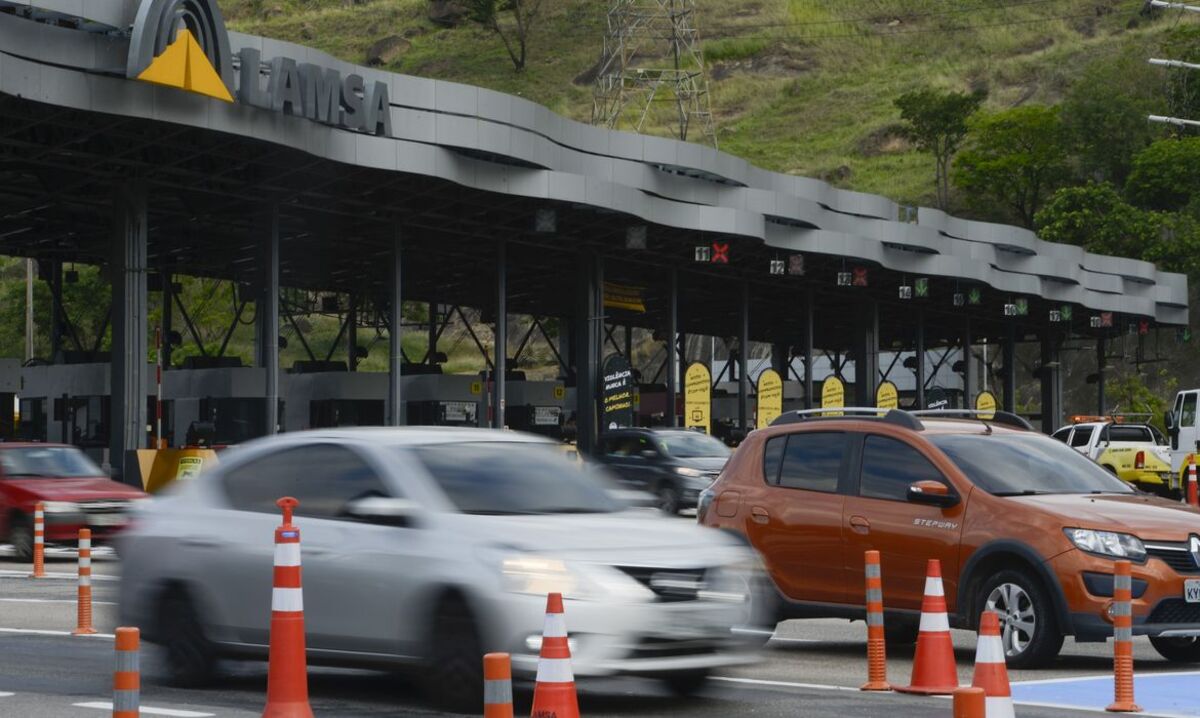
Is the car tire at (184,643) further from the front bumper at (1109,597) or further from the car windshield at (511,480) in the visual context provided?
the front bumper at (1109,597)

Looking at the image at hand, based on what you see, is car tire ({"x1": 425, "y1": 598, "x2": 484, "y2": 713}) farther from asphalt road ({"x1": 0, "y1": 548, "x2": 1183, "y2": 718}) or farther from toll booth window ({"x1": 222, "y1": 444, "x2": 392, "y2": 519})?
toll booth window ({"x1": 222, "y1": 444, "x2": 392, "y2": 519})

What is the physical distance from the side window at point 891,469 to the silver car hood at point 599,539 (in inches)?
126

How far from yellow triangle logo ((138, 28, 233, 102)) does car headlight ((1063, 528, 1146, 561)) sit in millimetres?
23431

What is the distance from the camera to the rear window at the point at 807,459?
15.0 metres

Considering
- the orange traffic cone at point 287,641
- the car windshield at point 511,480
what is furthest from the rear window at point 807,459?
the orange traffic cone at point 287,641

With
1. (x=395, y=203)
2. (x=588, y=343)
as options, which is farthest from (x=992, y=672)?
(x=588, y=343)

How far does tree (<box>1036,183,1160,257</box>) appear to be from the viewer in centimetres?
9981

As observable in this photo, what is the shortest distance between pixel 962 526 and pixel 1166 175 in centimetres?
9879

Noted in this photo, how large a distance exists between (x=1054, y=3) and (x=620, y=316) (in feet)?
381

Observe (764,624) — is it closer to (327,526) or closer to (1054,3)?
(327,526)

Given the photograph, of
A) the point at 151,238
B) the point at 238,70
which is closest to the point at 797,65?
the point at 151,238

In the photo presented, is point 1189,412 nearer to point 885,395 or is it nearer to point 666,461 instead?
point 666,461

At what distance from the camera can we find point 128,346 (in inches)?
1554

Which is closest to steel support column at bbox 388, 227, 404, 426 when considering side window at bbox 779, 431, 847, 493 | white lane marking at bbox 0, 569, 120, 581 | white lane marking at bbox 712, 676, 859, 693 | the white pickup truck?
the white pickup truck
